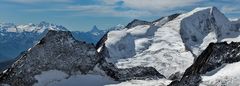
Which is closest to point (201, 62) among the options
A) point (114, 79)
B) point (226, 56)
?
point (226, 56)

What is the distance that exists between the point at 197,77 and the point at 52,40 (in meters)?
18.6

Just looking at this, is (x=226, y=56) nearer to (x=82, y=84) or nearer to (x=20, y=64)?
(x=82, y=84)

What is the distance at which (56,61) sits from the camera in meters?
56.2

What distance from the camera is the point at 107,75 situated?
5838 cm

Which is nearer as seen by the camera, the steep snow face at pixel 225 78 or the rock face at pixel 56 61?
the steep snow face at pixel 225 78

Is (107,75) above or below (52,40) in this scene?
below

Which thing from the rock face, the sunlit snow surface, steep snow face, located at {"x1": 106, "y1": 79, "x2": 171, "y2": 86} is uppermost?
the rock face

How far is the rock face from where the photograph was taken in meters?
53.9

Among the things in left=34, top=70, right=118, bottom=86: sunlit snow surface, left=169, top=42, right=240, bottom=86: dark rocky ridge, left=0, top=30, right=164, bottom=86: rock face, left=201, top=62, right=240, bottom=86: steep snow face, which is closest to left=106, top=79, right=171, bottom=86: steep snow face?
left=34, top=70, right=118, bottom=86: sunlit snow surface

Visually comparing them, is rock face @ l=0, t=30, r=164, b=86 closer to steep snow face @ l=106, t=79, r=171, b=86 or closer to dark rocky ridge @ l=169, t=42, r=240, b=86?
steep snow face @ l=106, t=79, r=171, b=86

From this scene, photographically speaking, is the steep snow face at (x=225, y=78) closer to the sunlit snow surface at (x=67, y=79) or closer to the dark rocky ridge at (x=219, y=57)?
the dark rocky ridge at (x=219, y=57)

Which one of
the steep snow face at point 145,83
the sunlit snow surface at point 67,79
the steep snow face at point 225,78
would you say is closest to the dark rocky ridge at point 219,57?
the steep snow face at point 225,78

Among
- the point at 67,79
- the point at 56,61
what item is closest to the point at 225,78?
the point at 67,79

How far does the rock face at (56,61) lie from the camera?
53.9m
